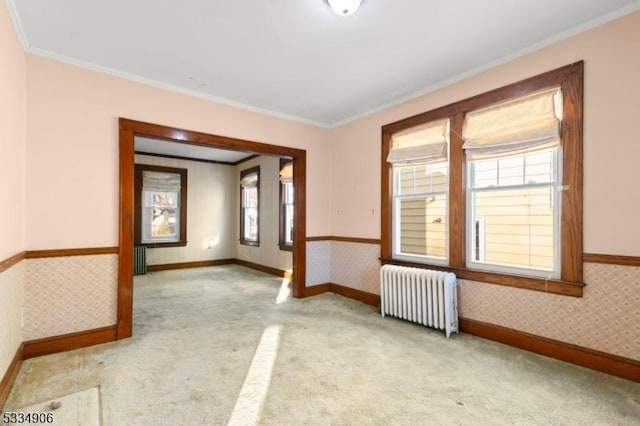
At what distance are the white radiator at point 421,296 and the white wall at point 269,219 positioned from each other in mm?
2796

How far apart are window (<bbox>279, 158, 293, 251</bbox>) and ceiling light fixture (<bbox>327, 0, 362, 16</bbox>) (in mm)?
4101

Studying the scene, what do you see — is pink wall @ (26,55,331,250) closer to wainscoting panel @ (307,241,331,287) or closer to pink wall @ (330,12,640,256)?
wainscoting panel @ (307,241,331,287)

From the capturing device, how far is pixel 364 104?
4207mm

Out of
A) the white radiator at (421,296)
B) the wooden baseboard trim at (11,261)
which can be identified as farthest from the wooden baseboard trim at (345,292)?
the wooden baseboard trim at (11,261)

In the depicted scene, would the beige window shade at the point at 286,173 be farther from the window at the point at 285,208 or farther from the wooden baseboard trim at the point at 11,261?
the wooden baseboard trim at the point at 11,261

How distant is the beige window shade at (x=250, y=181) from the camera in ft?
23.7

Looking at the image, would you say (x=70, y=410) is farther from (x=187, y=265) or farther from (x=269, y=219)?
(x=187, y=265)

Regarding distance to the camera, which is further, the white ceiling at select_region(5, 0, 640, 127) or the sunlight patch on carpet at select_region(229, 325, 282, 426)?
the white ceiling at select_region(5, 0, 640, 127)

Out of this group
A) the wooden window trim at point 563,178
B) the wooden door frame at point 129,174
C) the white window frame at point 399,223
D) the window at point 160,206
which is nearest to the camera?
the wooden window trim at point 563,178

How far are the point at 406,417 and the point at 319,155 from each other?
3795mm

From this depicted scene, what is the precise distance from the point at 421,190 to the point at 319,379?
8.23ft

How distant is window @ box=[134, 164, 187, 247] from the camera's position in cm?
683

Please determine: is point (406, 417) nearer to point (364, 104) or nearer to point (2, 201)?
point (2, 201)

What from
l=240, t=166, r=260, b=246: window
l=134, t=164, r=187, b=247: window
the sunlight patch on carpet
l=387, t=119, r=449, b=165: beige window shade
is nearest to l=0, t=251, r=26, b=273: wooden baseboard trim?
the sunlight patch on carpet
